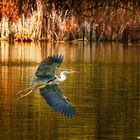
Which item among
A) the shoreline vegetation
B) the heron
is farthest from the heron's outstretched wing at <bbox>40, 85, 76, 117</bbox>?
the shoreline vegetation

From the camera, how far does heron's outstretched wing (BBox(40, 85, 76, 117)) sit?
32.8ft

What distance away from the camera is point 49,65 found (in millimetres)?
10094

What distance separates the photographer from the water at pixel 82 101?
438 inches

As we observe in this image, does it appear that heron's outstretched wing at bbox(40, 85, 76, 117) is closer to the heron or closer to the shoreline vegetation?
the heron

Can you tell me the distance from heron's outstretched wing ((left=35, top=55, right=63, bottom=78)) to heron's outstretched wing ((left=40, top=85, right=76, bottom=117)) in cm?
29

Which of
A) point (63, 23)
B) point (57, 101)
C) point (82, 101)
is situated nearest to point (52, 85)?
point (57, 101)

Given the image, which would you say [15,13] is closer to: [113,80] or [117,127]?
[113,80]

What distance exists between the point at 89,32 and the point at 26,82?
16501 mm

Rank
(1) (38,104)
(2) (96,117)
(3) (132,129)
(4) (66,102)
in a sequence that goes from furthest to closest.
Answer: (1) (38,104) < (2) (96,117) < (3) (132,129) < (4) (66,102)

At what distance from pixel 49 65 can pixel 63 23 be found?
22690 millimetres

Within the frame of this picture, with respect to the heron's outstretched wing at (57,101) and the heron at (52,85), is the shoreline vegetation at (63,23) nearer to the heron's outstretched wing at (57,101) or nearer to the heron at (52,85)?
the heron at (52,85)

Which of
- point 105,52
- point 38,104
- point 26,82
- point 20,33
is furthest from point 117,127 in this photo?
point 20,33

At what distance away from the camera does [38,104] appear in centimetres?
1392

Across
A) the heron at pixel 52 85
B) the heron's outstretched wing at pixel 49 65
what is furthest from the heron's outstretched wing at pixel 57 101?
the heron's outstretched wing at pixel 49 65
